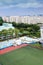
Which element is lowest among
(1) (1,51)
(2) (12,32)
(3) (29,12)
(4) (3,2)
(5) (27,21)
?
(1) (1,51)

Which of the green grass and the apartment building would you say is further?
the apartment building

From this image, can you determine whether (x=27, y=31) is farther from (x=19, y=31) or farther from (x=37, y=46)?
(x=37, y=46)

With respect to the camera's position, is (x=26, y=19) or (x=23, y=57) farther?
(x=26, y=19)

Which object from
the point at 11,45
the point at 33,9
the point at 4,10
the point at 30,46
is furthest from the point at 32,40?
the point at 4,10

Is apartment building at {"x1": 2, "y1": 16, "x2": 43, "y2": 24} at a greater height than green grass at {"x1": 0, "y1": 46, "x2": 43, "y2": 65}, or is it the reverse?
apartment building at {"x1": 2, "y1": 16, "x2": 43, "y2": 24}

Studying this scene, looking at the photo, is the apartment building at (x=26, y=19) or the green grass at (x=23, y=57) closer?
the green grass at (x=23, y=57)

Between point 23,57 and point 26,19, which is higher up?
point 26,19

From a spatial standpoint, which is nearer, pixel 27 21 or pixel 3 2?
pixel 3 2

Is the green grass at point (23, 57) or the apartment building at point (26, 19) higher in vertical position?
the apartment building at point (26, 19)
